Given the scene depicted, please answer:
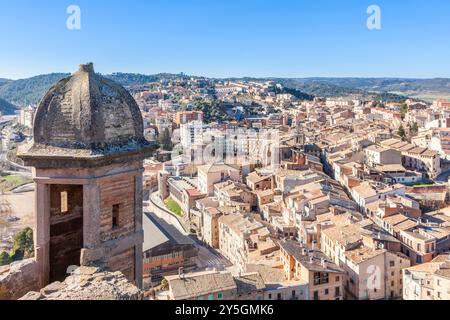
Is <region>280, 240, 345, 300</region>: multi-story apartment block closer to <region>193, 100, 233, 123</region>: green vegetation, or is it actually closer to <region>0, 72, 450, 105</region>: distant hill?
<region>193, 100, 233, 123</region>: green vegetation

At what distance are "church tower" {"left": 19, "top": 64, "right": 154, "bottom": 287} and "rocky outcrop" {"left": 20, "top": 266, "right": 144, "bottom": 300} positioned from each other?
13.8 inches

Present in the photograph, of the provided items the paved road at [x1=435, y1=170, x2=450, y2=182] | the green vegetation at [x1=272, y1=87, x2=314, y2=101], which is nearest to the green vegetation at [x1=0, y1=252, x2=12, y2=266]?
the paved road at [x1=435, y1=170, x2=450, y2=182]

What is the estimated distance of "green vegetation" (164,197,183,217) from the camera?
38866 millimetres

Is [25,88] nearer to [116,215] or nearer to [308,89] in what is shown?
[308,89]

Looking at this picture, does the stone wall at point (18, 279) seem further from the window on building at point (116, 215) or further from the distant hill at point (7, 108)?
the distant hill at point (7, 108)

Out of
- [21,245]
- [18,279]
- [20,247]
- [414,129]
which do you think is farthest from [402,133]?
[18,279]

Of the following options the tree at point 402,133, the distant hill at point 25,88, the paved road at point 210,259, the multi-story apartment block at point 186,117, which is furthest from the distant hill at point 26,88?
the paved road at point 210,259

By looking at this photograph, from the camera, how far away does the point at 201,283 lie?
1622cm

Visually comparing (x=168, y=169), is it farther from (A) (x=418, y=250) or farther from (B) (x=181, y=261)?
(A) (x=418, y=250)

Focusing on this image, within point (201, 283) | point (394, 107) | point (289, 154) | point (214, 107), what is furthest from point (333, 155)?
point (394, 107)

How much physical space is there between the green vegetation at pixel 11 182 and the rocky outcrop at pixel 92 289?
5400cm

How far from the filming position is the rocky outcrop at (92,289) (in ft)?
14.7

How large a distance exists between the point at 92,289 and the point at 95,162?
1.34 meters

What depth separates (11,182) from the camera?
5788 cm
